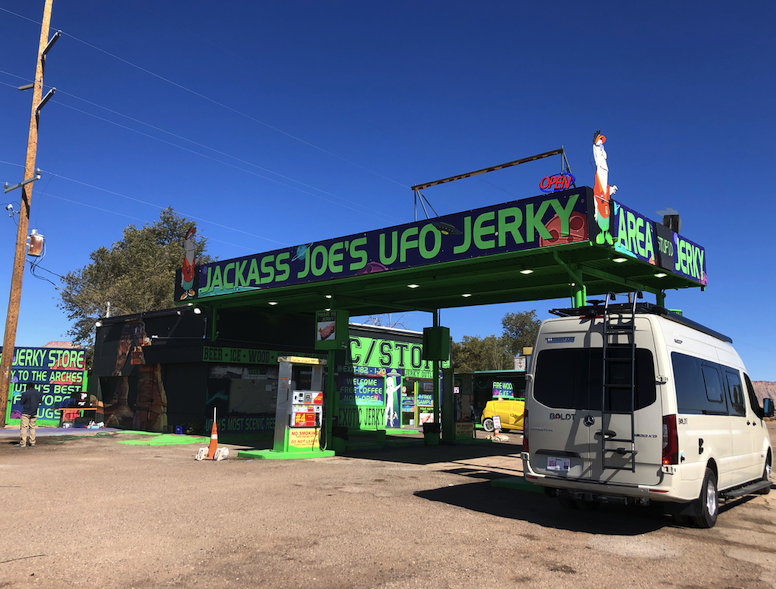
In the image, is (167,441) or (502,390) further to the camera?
(502,390)

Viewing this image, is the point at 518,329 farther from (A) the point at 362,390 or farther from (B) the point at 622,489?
(B) the point at 622,489

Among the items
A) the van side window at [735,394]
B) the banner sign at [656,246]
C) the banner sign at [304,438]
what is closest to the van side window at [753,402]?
the van side window at [735,394]

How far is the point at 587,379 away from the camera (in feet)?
25.5

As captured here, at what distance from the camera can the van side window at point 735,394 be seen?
30.0 ft

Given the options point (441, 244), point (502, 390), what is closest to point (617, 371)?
point (441, 244)

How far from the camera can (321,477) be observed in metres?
11.9

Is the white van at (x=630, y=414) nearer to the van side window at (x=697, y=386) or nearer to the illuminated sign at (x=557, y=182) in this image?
the van side window at (x=697, y=386)

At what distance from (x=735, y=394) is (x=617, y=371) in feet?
10.9

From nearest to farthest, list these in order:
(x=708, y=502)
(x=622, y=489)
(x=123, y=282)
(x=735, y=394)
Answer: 1. (x=622, y=489)
2. (x=708, y=502)
3. (x=735, y=394)
4. (x=123, y=282)

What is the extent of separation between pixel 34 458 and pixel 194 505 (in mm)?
8382

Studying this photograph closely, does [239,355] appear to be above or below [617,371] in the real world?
→ above

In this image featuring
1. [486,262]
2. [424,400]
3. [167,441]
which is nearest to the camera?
[486,262]

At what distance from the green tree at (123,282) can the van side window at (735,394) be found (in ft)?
152

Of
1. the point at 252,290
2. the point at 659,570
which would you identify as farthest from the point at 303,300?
the point at 659,570
